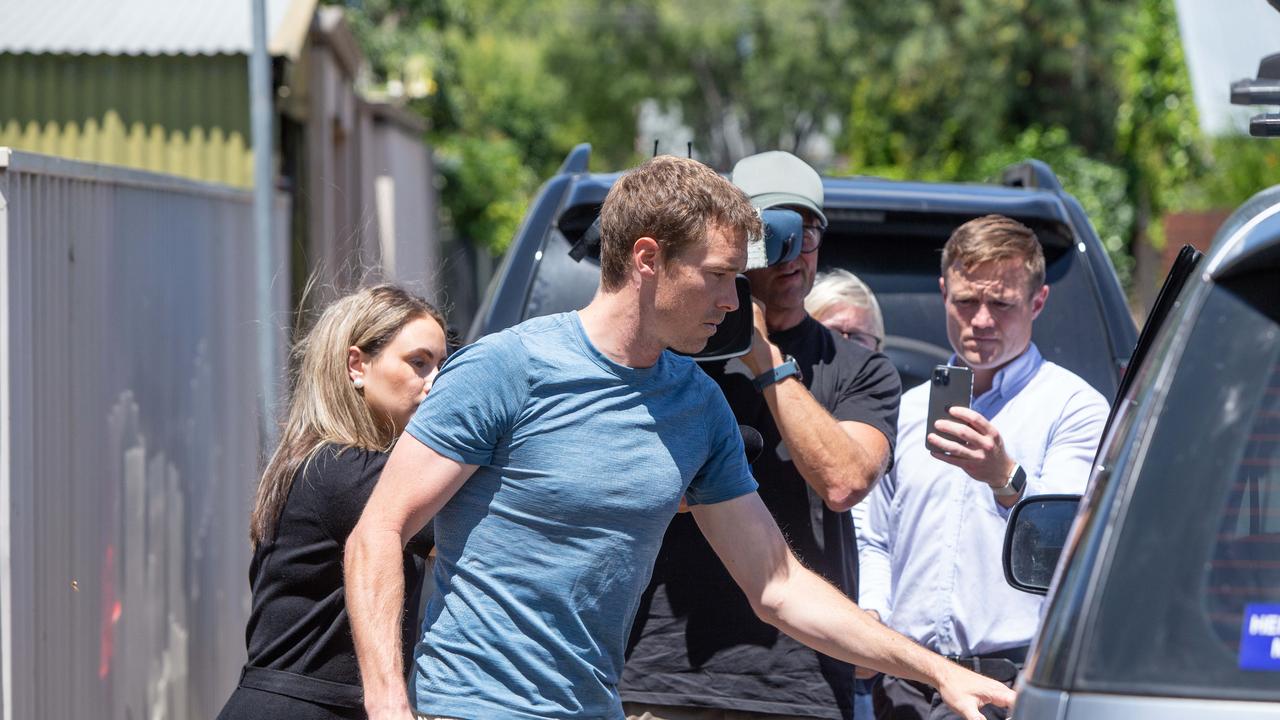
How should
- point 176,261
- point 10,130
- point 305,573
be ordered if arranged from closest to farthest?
point 305,573 → point 176,261 → point 10,130

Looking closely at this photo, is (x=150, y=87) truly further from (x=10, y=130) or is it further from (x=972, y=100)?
(x=972, y=100)

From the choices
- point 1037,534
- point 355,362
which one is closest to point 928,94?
point 355,362

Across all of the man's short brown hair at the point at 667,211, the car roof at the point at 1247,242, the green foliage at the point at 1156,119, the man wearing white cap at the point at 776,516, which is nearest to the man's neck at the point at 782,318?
the man wearing white cap at the point at 776,516

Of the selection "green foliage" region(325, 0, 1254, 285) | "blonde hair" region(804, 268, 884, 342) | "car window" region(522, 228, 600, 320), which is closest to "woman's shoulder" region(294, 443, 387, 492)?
"car window" region(522, 228, 600, 320)

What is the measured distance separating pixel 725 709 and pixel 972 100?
2500cm

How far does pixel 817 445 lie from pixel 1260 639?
5.39ft

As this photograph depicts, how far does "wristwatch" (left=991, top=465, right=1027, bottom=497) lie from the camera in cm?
348

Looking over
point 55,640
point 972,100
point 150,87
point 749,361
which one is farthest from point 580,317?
point 972,100

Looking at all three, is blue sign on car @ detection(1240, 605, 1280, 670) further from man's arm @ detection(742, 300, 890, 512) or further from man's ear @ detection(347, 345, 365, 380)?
man's ear @ detection(347, 345, 365, 380)

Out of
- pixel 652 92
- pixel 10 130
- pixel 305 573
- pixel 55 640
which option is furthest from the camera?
pixel 652 92

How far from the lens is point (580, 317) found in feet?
9.20

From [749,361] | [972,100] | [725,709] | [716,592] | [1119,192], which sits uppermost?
[972,100]

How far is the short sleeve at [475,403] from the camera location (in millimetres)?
2617

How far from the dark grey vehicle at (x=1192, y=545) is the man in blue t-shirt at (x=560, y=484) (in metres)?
0.99
